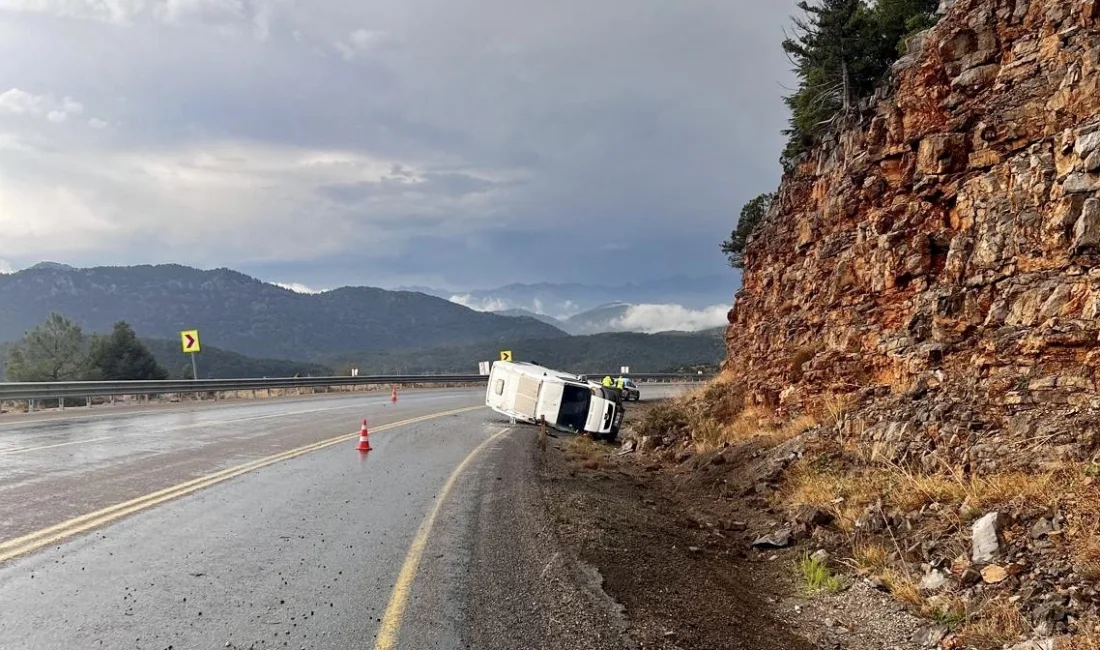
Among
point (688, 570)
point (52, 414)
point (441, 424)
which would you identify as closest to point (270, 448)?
point (441, 424)

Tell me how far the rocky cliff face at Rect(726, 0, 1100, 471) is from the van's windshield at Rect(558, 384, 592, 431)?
7.37m

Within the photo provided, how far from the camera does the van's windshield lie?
902 inches

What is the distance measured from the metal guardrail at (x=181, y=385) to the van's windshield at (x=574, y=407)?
18.3 m

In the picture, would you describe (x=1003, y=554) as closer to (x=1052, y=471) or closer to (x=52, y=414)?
(x=1052, y=471)

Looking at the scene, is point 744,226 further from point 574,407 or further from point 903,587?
point 903,587

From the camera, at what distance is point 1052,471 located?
267 inches

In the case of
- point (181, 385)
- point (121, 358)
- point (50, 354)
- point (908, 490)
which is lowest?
point (908, 490)

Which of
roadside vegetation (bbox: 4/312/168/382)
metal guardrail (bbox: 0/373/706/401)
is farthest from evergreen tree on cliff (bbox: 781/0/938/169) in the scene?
roadside vegetation (bbox: 4/312/168/382)

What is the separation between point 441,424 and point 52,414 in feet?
41.3

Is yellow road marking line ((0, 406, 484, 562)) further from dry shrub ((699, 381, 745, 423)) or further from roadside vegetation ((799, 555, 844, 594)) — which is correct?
dry shrub ((699, 381, 745, 423))

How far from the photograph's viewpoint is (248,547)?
7156 mm

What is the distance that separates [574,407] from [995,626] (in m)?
18.2

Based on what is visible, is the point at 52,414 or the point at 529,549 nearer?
the point at 529,549

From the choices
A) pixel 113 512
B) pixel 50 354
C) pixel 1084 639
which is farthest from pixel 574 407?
pixel 50 354
